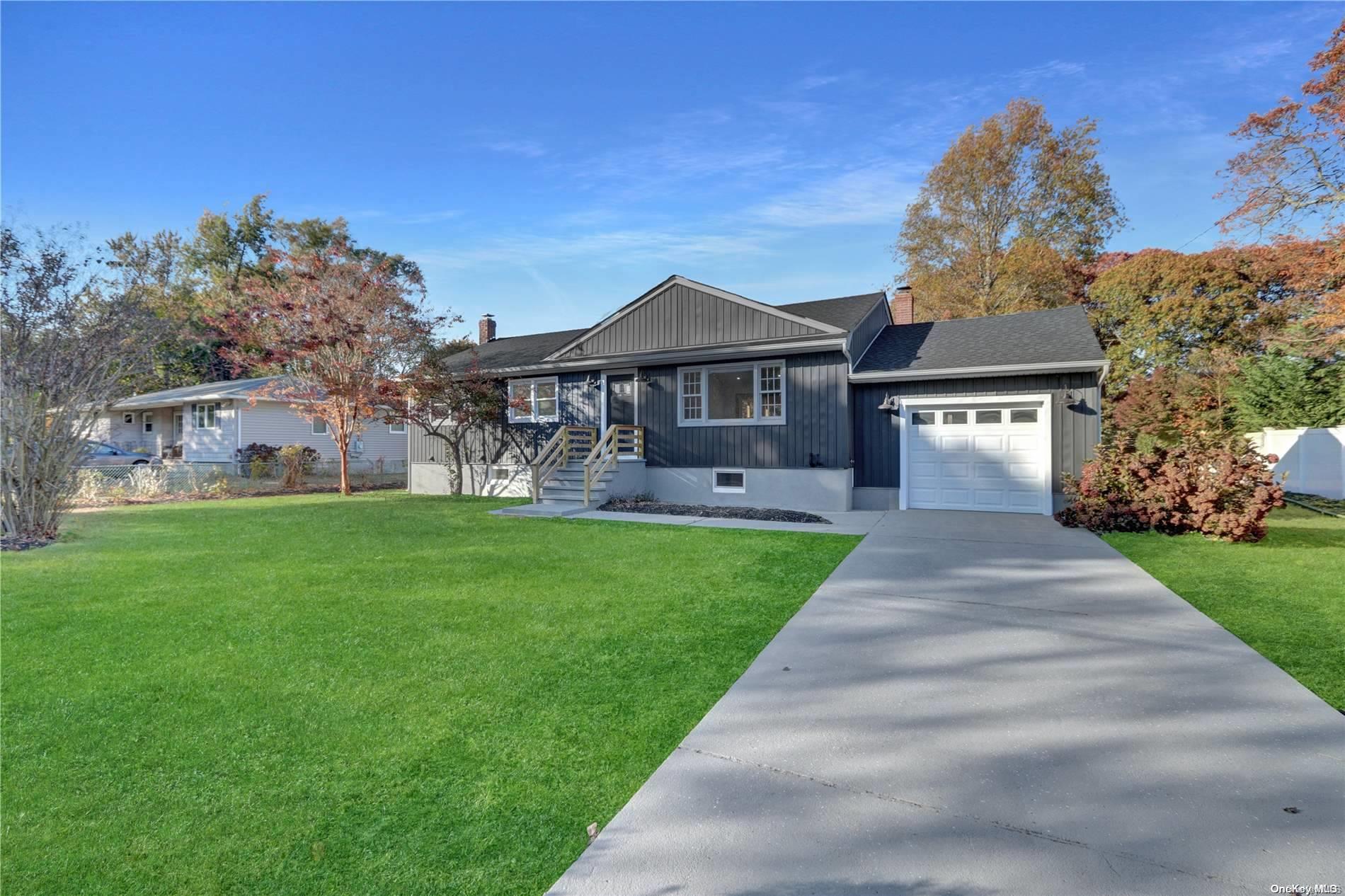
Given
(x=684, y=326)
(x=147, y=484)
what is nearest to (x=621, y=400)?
(x=684, y=326)

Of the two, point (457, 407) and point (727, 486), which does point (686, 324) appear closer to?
point (727, 486)

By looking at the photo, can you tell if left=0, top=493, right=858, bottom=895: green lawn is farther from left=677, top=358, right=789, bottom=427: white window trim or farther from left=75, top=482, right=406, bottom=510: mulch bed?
left=75, top=482, right=406, bottom=510: mulch bed

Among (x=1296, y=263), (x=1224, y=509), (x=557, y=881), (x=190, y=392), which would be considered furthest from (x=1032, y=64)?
(x=190, y=392)

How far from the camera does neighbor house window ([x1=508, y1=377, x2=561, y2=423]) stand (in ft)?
50.2

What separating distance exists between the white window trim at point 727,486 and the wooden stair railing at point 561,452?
3110 millimetres

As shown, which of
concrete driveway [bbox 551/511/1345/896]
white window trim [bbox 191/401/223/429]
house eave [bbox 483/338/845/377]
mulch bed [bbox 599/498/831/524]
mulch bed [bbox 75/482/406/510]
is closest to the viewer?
concrete driveway [bbox 551/511/1345/896]

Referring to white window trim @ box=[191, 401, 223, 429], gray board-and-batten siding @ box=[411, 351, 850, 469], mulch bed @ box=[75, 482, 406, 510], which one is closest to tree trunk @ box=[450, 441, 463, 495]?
gray board-and-batten siding @ box=[411, 351, 850, 469]

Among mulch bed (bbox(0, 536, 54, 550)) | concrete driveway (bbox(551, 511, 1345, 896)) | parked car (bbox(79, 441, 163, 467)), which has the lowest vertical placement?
concrete driveway (bbox(551, 511, 1345, 896))

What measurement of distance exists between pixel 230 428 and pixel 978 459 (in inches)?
1003

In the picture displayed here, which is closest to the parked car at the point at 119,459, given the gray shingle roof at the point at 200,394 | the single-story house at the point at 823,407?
the gray shingle roof at the point at 200,394

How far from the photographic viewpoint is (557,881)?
1.96 meters

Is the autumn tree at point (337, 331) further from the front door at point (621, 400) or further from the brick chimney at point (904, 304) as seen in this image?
the brick chimney at point (904, 304)

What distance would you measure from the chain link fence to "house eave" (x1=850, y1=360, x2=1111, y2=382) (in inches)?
579

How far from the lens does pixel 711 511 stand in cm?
1172
